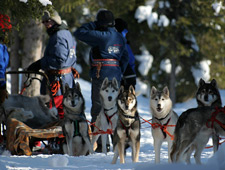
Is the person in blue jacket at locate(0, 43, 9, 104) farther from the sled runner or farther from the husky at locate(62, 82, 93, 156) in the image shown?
the husky at locate(62, 82, 93, 156)

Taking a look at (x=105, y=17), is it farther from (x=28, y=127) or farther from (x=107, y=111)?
(x=28, y=127)

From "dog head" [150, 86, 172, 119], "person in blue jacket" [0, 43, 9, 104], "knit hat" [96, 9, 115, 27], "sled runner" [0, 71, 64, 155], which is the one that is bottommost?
"sled runner" [0, 71, 64, 155]

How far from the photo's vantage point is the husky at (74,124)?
19.6 ft

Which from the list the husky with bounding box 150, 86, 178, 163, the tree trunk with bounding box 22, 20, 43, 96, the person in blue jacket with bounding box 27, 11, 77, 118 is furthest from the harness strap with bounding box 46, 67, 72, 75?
the tree trunk with bounding box 22, 20, 43, 96

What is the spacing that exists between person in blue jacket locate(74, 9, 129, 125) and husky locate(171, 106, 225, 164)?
2372 mm

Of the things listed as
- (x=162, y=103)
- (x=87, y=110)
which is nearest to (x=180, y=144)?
(x=162, y=103)

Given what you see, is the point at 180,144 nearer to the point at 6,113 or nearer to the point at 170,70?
the point at 6,113

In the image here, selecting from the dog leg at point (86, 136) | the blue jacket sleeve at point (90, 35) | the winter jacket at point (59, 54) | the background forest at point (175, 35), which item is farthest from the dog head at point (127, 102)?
the background forest at point (175, 35)

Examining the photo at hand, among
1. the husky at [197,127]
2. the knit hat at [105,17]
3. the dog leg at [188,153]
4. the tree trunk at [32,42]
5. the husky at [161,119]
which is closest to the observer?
the husky at [197,127]

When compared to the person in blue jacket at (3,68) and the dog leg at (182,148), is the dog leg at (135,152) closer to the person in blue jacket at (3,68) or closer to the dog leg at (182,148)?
the dog leg at (182,148)

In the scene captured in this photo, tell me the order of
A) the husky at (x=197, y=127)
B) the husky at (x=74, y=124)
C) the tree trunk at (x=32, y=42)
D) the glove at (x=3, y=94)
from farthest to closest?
the tree trunk at (x=32, y=42)
the husky at (x=74, y=124)
the glove at (x=3, y=94)
the husky at (x=197, y=127)

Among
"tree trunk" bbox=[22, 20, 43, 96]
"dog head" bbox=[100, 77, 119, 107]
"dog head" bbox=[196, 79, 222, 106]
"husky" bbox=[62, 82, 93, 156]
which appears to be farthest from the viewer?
"tree trunk" bbox=[22, 20, 43, 96]

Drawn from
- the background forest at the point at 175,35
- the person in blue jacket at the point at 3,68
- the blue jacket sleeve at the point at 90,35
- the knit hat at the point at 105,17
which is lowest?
the person in blue jacket at the point at 3,68

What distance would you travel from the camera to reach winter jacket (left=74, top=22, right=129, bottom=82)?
22.4ft
